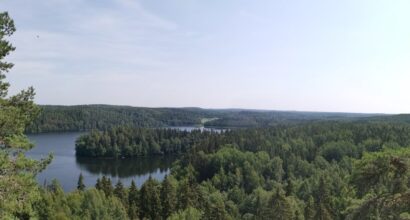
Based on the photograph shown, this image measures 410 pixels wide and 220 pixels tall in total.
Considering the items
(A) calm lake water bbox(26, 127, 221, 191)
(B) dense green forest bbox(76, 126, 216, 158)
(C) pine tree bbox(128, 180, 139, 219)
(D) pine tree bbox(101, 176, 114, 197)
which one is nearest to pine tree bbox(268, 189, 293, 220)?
(C) pine tree bbox(128, 180, 139, 219)

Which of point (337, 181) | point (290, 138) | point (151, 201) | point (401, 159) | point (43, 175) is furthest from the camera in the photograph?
point (290, 138)

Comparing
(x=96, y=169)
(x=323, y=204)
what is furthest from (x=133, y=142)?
(x=323, y=204)

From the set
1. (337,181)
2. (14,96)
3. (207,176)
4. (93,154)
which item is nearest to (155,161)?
(93,154)

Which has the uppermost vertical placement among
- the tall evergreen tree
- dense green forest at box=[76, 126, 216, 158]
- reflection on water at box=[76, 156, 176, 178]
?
the tall evergreen tree

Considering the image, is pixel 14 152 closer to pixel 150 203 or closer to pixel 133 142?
pixel 150 203

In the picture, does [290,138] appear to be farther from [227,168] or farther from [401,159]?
[401,159]

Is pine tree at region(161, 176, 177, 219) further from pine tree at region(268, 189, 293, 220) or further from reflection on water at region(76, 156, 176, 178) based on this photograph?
reflection on water at region(76, 156, 176, 178)

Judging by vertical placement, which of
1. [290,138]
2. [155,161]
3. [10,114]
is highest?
[10,114]
